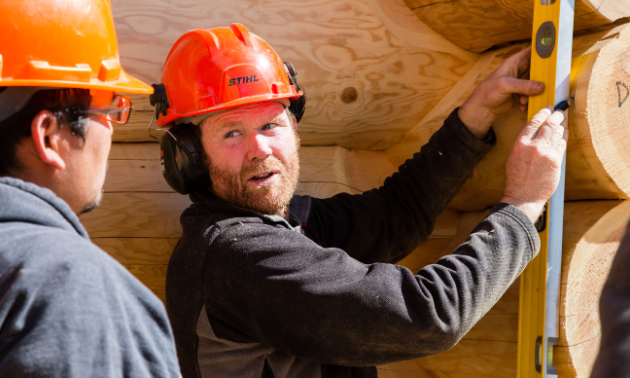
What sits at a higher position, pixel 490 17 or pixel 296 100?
pixel 490 17

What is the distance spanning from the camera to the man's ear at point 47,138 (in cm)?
123

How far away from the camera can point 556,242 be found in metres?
1.92

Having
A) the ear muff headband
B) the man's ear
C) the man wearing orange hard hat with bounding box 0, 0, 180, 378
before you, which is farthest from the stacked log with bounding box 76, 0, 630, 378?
the man's ear

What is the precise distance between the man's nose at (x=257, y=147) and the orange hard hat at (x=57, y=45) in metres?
0.63

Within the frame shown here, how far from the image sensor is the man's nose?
2.07 metres

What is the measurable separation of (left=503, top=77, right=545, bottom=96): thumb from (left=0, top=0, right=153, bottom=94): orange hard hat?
49.9 inches

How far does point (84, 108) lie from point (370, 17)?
1291 mm

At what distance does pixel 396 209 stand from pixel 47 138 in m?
1.43

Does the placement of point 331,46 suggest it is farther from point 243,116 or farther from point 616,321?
point 616,321

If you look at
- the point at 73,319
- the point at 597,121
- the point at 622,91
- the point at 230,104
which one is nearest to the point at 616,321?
the point at 73,319

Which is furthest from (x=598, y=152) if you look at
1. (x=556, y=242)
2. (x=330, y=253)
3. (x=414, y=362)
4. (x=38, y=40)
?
(x=38, y=40)

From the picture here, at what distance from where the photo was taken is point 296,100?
2.22 m

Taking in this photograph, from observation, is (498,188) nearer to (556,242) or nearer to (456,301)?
(556,242)

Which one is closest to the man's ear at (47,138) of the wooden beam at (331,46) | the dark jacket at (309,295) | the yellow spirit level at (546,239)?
the dark jacket at (309,295)
